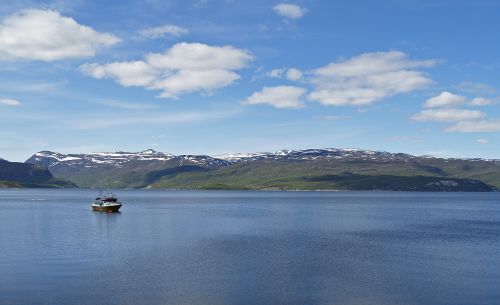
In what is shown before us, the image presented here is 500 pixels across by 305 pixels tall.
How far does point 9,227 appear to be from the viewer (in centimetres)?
13900

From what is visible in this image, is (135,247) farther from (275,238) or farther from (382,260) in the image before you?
(382,260)

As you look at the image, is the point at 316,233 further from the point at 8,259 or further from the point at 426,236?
the point at 8,259

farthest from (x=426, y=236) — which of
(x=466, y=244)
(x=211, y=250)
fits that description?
(x=211, y=250)

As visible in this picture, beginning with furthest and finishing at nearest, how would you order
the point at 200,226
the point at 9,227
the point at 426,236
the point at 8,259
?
the point at 200,226 < the point at 9,227 < the point at 426,236 < the point at 8,259

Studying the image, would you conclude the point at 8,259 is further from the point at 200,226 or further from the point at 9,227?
the point at 200,226

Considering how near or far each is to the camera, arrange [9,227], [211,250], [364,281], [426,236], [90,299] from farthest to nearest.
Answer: [9,227] < [426,236] < [211,250] < [364,281] < [90,299]

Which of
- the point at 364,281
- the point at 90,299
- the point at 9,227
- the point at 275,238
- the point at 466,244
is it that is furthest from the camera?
the point at 9,227

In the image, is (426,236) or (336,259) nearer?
(336,259)

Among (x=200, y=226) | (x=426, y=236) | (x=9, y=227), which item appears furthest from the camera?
(x=200, y=226)

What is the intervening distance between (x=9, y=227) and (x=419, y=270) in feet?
362

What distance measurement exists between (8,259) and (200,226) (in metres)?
68.3

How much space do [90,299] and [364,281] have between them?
35583 mm

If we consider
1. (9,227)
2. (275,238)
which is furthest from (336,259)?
(9,227)

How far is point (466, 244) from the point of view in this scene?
11056cm
